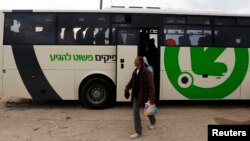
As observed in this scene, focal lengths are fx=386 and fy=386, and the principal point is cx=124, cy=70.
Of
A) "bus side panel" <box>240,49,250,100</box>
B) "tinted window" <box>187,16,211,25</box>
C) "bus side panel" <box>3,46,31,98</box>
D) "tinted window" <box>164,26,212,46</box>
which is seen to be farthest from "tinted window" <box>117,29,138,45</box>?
"bus side panel" <box>240,49,250,100</box>

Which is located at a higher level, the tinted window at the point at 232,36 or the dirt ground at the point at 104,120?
the tinted window at the point at 232,36

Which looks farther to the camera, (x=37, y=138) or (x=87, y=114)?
(x=87, y=114)

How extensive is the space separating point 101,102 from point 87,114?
0.93 metres

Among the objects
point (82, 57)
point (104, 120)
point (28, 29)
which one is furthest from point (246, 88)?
point (28, 29)

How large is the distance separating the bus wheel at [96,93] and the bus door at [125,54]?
0.37m

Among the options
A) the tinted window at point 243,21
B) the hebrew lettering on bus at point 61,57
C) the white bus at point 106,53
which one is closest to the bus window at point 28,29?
the white bus at point 106,53

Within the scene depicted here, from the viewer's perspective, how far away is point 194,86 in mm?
12258

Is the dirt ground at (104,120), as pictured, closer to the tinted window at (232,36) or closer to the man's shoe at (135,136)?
the man's shoe at (135,136)

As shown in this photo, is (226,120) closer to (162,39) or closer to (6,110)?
(162,39)

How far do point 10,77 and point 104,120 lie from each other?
3495 mm

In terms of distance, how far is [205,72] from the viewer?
40.3 feet

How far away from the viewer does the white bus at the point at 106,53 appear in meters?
11.9

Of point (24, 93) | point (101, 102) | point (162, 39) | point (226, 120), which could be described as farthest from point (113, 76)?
point (226, 120)

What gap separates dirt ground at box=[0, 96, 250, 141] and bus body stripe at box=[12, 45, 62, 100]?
547mm
